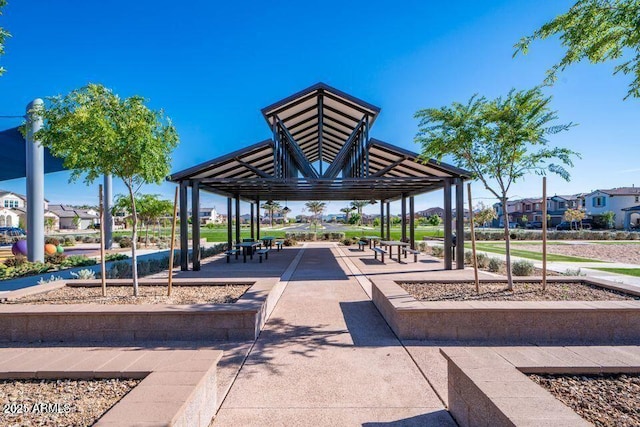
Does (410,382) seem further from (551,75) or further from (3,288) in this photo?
(3,288)

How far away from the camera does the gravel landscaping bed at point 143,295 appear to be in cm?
620

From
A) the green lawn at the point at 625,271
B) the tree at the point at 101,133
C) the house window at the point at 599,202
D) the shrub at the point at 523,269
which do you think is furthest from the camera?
the house window at the point at 599,202

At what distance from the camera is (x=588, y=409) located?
265 centimetres

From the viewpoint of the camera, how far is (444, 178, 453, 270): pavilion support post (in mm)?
11484

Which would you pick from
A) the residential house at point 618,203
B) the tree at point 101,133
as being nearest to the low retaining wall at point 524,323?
the tree at point 101,133

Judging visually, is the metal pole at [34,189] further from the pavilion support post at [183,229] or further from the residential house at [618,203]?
the residential house at [618,203]

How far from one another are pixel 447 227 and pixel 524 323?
6.71m

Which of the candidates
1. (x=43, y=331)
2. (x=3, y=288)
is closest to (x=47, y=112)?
(x=43, y=331)

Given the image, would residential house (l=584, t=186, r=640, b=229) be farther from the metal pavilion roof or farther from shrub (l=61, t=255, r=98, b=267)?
shrub (l=61, t=255, r=98, b=267)

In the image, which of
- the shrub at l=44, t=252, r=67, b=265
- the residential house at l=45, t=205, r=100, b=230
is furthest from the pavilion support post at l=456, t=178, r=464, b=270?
the residential house at l=45, t=205, r=100, b=230

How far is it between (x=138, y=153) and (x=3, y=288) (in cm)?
680

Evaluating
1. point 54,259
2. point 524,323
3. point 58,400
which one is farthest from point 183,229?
point 524,323

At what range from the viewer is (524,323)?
506cm

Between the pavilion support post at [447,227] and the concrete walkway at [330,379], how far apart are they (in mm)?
5929
